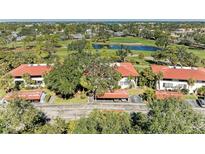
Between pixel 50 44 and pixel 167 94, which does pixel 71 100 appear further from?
pixel 167 94

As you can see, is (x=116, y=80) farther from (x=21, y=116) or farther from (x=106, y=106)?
(x=21, y=116)

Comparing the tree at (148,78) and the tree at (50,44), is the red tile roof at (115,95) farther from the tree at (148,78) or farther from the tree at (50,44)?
the tree at (50,44)

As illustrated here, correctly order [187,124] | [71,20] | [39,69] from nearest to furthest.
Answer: [187,124] → [71,20] → [39,69]

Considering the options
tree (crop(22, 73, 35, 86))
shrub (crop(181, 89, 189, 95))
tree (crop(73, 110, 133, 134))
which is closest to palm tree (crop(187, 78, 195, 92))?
shrub (crop(181, 89, 189, 95))

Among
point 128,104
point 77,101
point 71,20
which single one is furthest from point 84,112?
point 71,20

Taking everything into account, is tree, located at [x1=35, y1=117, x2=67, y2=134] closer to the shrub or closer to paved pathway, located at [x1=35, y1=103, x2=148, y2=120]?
paved pathway, located at [x1=35, y1=103, x2=148, y2=120]
